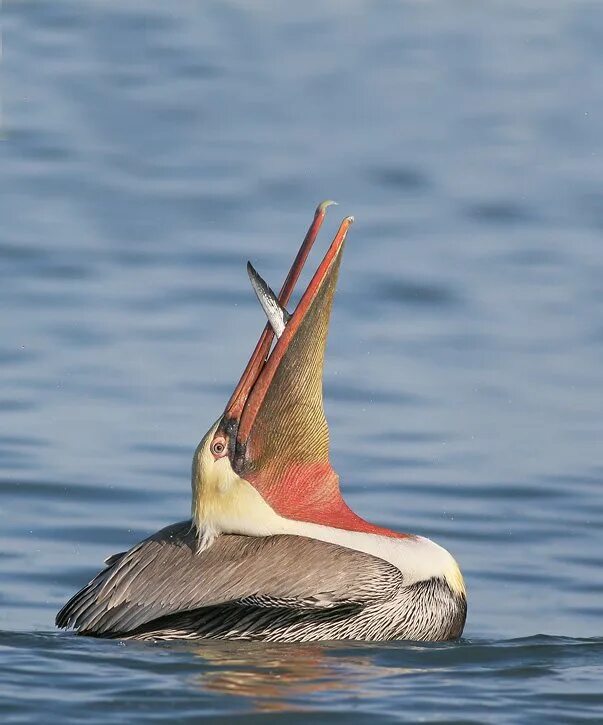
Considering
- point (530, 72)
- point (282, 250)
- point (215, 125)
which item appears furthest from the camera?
point (530, 72)

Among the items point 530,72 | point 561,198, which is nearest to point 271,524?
point 561,198

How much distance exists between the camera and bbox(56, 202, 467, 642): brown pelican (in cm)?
704

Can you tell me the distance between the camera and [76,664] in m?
6.51

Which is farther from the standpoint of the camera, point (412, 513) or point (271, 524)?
point (412, 513)

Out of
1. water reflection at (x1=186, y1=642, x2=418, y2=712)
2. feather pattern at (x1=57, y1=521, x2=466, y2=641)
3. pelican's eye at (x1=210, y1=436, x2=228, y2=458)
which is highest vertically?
pelican's eye at (x1=210, y1=436, x2=228, y2=458)

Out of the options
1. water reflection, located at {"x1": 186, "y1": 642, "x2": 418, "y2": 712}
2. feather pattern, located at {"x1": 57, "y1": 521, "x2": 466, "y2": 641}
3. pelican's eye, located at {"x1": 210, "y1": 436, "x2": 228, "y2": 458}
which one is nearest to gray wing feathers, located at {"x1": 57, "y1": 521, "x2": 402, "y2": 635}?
feather pattern, located at {"x1": 57, "y1": 521, "x2": 466, "y2": 641}

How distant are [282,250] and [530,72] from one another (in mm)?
7728

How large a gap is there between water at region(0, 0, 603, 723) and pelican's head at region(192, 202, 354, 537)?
2.04 feet

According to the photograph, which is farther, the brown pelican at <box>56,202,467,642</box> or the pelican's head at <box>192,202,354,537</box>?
the pelican's head at <box>192,202,354,537</box>

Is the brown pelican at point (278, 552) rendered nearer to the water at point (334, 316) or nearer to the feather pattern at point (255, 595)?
the feather pattern at point (255, 595)

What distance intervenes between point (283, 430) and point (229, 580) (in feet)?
2.19

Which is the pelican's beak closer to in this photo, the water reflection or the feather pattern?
the feather pattern

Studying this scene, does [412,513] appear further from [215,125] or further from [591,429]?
[215,125]

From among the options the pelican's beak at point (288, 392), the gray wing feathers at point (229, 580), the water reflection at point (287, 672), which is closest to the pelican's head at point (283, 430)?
the pelican's beak at point (288, 392)
